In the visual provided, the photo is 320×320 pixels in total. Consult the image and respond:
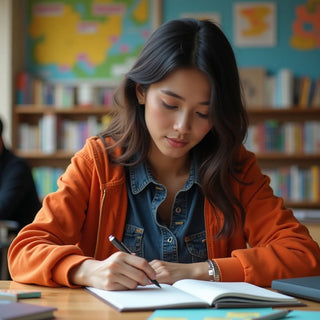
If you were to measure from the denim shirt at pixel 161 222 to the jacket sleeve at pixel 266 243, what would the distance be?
5.0 inches

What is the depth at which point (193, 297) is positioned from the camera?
1.07 metres

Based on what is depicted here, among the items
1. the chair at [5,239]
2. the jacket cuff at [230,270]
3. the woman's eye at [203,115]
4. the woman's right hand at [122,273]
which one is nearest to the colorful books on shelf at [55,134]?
the chair at [5,239]

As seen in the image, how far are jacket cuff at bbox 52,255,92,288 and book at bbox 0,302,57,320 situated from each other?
0.25m

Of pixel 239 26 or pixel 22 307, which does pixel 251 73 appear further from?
pixel 22 307

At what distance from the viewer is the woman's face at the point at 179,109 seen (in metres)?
1.43

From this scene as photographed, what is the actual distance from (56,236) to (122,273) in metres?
0.33

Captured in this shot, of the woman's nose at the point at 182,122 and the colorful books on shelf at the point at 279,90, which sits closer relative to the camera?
the woman's nose at the point at 182,122

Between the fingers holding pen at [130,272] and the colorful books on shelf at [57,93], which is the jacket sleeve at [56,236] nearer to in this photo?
the fingers holding pen at [130,272]

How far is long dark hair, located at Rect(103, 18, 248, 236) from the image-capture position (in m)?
1.46

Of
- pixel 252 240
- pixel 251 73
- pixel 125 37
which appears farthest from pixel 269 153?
pixel 252 240

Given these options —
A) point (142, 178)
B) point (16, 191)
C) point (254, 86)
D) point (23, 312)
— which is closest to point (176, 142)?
point (142, 178)

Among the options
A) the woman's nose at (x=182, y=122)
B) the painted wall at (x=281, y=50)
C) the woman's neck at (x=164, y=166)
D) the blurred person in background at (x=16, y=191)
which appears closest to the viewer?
the woman's nose at (x=182, y=122)

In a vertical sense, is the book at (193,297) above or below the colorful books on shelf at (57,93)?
below

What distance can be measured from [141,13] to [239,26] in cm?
83
